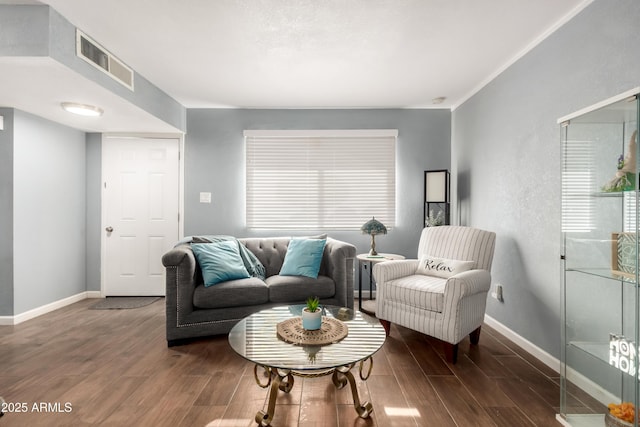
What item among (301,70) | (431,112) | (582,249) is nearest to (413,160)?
(431,112)

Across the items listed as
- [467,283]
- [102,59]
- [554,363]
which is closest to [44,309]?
[102,59]

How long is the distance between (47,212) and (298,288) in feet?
9.69

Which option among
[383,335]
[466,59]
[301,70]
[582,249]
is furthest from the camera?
[301,70]

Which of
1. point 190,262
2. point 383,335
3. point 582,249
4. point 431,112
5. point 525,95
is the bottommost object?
point 383,335

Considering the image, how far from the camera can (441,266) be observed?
2.92 m

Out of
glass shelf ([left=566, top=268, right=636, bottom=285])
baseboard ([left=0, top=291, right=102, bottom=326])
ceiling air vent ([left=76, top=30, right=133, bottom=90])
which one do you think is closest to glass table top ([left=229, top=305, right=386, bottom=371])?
glass shelf ([left=566, top=268, right=636, bottom=285])

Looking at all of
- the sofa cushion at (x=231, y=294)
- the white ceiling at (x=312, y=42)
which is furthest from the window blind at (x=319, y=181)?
the sofa cushion at (x=231, y=294)

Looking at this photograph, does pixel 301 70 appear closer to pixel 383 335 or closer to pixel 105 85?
pixel 105 85

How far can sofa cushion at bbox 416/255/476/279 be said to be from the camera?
278cm

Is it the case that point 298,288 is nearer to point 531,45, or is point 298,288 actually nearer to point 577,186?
point 577,186

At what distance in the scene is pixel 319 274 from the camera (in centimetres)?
336

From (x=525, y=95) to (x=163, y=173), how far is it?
159 inches

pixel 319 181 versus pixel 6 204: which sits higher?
pixel 319 181

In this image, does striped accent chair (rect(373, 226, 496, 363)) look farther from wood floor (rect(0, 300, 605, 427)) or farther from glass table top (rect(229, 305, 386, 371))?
glass table top (rect(229, 305, 386, 371))
